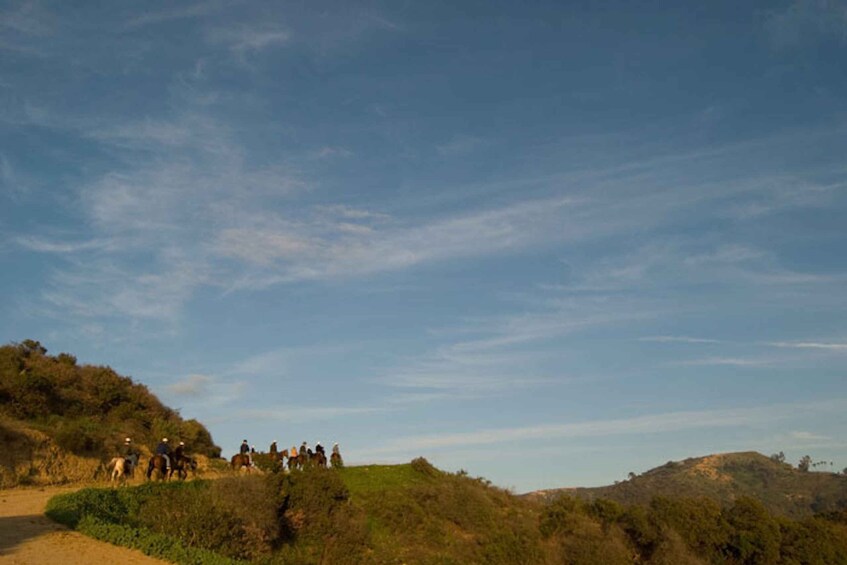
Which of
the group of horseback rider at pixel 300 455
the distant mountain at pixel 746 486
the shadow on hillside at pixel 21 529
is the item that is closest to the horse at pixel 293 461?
the group of horseback rider at pixel 300 455

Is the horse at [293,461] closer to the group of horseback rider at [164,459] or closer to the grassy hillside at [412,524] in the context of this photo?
the grassy hillside at [412,524]

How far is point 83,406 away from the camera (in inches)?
1775

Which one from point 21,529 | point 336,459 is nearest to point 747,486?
point 336,459

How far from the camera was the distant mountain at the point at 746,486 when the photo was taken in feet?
458

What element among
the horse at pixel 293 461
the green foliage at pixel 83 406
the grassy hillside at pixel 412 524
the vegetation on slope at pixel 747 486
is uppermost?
the vegetation on slope at pixel 747 486

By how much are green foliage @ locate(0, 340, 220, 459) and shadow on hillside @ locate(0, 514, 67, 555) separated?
1501 cm

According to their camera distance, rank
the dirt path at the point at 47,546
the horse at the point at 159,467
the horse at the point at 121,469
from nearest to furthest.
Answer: the dirt path at the point at 47,546 < the horse at the point at 121,469 < the horse at the point at 159,467

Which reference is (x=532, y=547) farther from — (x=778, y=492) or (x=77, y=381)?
(x=778, y=492)

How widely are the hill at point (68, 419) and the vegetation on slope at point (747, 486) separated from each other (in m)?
95.8

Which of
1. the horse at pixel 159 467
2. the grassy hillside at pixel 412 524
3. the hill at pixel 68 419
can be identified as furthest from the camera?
the hill at pixel 68 419

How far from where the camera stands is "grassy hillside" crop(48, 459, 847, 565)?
22.8 m

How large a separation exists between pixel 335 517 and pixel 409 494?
23.4 feet

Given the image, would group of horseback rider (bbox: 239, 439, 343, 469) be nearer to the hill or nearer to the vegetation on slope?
the hill

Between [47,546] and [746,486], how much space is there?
18080 centimetres
